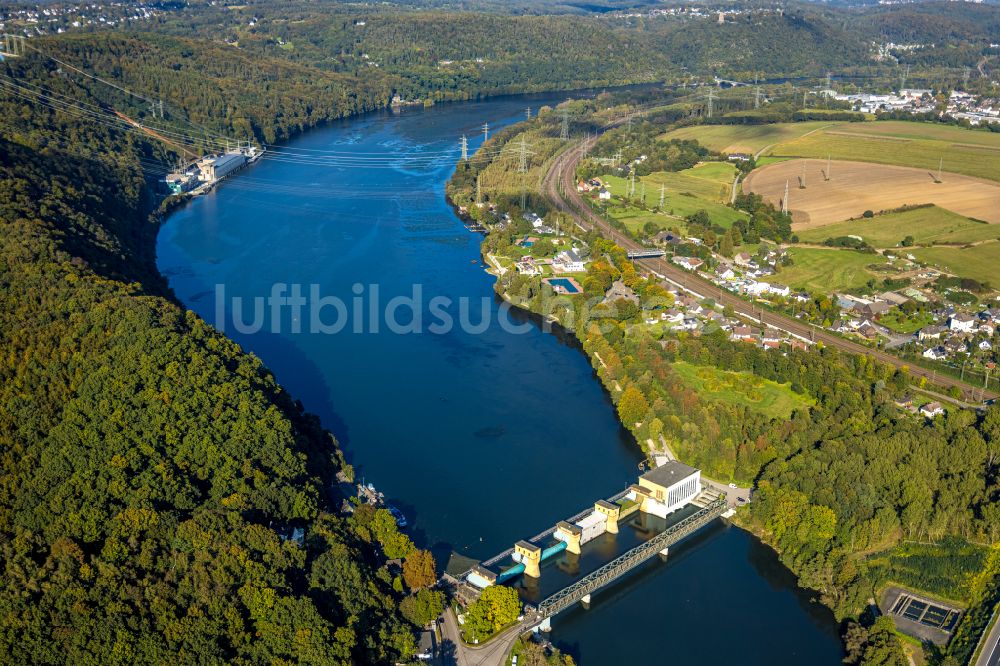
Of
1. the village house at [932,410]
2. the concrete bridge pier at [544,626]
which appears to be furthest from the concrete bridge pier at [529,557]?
the village house at [932,410]

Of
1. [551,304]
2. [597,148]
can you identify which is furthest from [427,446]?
[597,148]

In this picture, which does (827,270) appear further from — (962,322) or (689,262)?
(962,322)

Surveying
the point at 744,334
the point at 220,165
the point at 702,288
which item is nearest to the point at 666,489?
the point at 744,334

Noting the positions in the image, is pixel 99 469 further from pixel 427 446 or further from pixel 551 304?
pixel 551 304

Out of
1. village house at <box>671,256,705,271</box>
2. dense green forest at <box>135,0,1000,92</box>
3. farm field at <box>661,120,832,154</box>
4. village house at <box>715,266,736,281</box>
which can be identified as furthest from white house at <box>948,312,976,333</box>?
dense green forest at <box>135,0,1000,92</box>

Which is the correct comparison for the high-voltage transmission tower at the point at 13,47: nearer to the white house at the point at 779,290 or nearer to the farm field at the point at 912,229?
the white house at the point at 779,290
